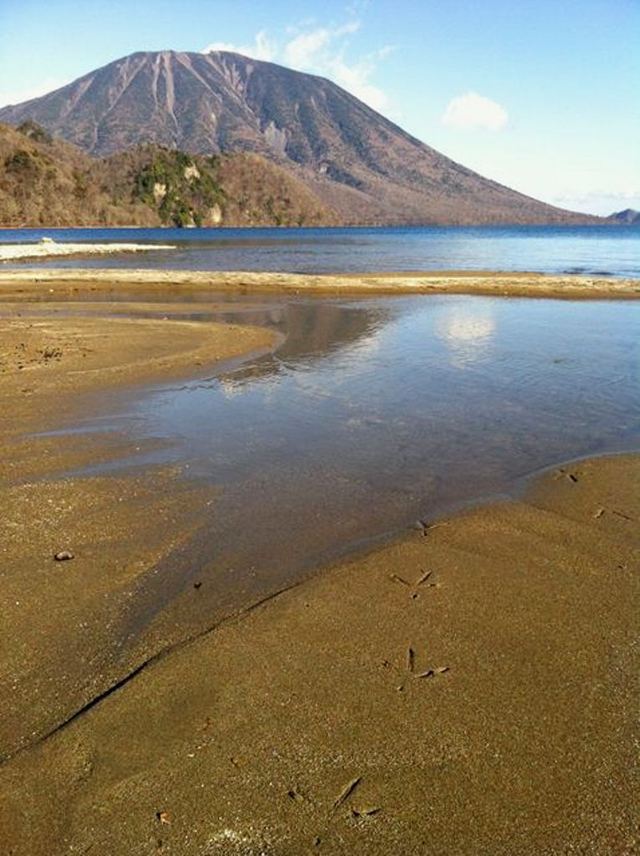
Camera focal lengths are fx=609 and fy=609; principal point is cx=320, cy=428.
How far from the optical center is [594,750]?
3740 millimetres

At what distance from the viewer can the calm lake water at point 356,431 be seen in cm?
627

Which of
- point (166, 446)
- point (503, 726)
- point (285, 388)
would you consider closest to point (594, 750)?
point (503, 726)

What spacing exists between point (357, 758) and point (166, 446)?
625 centimetres

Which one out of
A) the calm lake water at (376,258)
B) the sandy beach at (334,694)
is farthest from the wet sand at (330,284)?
the sandy beach at (334,694)

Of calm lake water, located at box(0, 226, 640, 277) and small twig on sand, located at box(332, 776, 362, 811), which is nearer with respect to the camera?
small twig on sand, located at box(332, 776, 362, 811)

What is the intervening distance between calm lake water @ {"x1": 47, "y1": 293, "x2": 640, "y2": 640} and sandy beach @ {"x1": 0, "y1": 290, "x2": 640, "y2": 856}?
1.44 ft

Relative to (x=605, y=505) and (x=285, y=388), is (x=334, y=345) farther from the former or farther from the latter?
Answer: (x=605, y=505)

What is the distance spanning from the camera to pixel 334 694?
163 inches

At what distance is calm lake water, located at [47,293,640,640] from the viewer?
6.27 metres

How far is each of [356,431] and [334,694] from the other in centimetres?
614

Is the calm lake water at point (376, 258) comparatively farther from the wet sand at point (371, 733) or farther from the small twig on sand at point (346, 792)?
the small twig on sand at point (346, 792)

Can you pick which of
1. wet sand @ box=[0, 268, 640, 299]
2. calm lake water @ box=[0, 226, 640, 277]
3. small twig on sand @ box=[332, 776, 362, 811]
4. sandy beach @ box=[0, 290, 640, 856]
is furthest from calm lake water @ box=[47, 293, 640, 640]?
calm lake water @ box=[0, 226, 640, 277]

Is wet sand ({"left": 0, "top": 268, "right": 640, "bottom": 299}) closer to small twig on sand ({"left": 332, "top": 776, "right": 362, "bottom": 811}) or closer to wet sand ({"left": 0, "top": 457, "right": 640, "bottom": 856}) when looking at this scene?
wet sand ({"left": 0, "top": 457, "right": 640, "bottom": 856})

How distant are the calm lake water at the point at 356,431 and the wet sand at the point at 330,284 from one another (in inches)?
522
